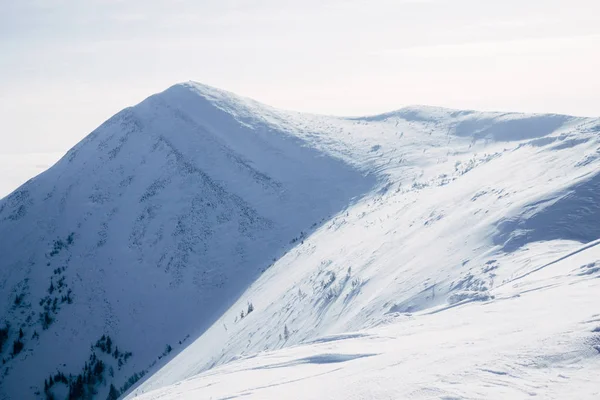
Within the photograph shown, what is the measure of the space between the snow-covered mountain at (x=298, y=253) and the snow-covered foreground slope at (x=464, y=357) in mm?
59

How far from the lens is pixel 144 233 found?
146 feet

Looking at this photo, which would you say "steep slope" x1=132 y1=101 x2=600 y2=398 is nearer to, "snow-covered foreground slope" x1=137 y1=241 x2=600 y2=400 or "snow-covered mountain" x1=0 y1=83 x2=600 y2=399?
"snow-covered mountain" x1=0 y1=83 x2=600 y2=399

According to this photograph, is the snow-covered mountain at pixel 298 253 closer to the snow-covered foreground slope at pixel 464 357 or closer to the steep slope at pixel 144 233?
the snow-covered foreground slope at pixel 464 357

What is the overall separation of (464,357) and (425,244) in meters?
13.7

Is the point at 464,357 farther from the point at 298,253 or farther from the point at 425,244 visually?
the point at 298,253

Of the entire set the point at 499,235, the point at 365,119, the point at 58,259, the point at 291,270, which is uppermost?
the point at 365,119

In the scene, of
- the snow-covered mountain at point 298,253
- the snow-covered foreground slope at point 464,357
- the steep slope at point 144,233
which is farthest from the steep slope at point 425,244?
the steep slope at point 144,233

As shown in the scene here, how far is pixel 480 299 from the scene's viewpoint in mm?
12102

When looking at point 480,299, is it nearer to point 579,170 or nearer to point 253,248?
point 579,170

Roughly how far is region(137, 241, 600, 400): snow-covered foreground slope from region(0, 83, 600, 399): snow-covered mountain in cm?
6

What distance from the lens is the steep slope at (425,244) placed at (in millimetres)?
15594

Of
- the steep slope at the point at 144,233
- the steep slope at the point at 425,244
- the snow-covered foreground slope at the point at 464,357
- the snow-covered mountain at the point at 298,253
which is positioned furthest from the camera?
the steep slope at the point at 144,233

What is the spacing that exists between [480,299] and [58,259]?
137 ft

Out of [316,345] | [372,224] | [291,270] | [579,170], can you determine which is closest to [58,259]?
[291,270]
